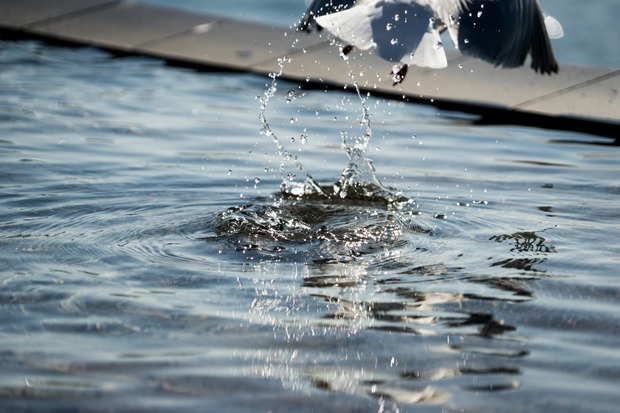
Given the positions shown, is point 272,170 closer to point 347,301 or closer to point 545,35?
point 545,35

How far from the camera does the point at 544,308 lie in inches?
174

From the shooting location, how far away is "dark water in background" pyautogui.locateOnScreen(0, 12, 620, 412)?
3637mm

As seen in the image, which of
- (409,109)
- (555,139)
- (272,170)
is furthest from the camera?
(409,109)

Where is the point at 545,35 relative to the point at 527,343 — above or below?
above

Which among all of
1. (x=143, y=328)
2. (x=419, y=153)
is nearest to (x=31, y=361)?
(x=143, y=328)

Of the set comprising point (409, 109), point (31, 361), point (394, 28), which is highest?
point (394, 28)

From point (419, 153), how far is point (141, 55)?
345 centimetres

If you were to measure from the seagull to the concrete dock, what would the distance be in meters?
1.59

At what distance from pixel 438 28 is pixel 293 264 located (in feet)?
5.81

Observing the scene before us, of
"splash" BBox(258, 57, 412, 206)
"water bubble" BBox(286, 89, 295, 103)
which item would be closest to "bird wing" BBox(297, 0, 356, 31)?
"splash" BBox(258, 57, 412, 206)

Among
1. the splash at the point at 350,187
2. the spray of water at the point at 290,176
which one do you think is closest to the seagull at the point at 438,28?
the splash at the point at 350,187

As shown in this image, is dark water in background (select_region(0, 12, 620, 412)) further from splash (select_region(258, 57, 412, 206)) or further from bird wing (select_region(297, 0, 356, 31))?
bird wing (select_region(297, 0, 356, 31))

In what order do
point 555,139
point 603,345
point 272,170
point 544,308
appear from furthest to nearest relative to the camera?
point 555,139, point 272,170, point 544,308, point 603,345

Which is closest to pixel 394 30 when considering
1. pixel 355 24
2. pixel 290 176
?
pixel 355 24
